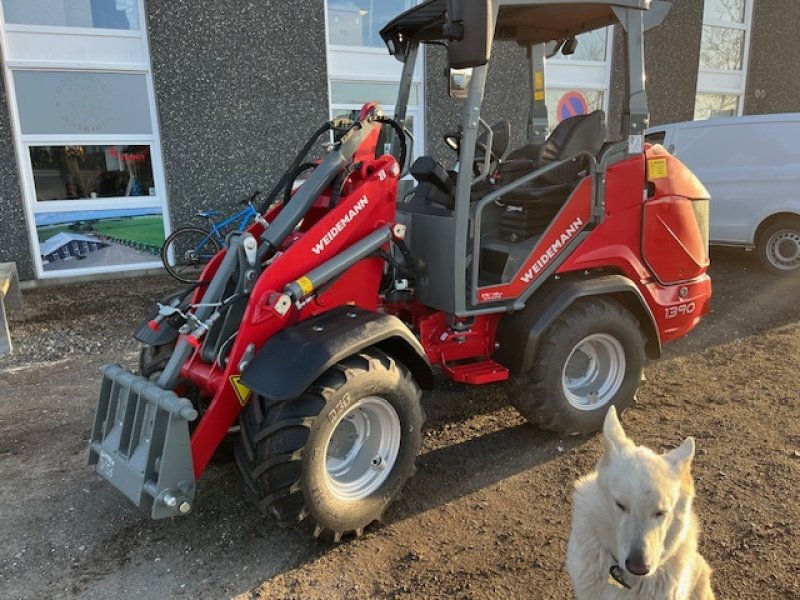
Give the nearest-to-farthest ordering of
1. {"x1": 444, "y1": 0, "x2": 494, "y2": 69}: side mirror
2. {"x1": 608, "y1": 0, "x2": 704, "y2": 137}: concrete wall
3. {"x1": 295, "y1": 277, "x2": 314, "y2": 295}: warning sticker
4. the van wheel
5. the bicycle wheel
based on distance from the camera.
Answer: {"x1": 444, "y1": 0, "x2": 494, "y2": 69}: side mirror → {"x1": 295, "y1": 277, "x2": 314, "y2": 295}: warning sticker → the van wheel → the bicycle wheel → {"x1": 608, "y1": 0, "x2": 704, "y2": 137}: concrete wall

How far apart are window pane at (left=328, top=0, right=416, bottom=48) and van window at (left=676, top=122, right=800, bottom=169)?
16.6ft

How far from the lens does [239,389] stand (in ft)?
9.98

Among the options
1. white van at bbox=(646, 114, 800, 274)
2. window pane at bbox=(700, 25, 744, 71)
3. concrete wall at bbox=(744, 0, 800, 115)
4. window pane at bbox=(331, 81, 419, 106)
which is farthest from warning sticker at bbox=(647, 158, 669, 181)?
concrete wall at bbox=(744, 0, 800, 115)

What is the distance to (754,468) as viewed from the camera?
3781mm

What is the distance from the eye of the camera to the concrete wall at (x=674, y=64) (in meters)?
13.1

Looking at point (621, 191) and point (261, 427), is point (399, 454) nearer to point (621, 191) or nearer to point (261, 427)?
point (261, 427)

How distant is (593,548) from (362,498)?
4.30 ft

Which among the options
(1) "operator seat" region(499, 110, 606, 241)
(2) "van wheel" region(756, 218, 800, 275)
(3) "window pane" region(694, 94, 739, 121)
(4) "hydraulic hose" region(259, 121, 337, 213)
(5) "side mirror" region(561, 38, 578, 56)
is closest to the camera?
(4) "hydraulic hose" region(259, 121, 337, 213)

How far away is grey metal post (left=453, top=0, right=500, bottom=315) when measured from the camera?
11.6 ft

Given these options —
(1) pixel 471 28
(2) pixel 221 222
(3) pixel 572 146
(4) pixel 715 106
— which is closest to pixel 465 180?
(1) pixel 471 28

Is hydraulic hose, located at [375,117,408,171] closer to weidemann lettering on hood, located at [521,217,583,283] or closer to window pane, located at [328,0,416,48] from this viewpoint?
weidemann lettering on hood, located at [521,217,583,283]

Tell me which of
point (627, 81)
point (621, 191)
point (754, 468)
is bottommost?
point (754, 468)

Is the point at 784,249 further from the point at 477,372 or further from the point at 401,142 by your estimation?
the point at 401,142

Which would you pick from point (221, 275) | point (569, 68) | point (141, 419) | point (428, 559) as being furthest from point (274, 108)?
point (428, 559)
